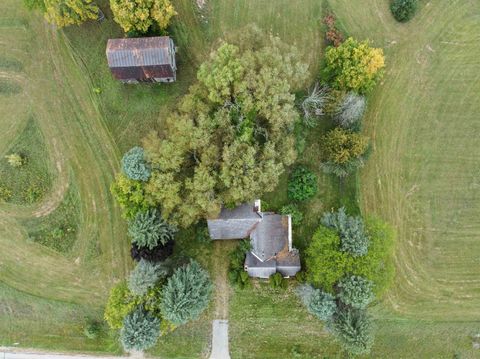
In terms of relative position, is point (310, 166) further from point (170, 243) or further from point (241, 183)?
point (170, 243)

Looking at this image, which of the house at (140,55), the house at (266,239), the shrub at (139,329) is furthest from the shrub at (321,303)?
the house at (140,55)

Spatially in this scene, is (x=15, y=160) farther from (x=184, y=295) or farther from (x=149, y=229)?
(x=184, y=295)

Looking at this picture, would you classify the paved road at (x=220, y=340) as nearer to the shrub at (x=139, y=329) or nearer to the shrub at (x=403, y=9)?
the shrub at (x=139, y=329)

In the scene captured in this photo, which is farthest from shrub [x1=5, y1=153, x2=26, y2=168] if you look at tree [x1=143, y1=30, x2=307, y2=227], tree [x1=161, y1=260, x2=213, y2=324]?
tree [x1=161, y1=260, x2=213, y2=324]

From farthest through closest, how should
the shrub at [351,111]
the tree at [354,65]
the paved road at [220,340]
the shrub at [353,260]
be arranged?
the paved road at [220,340] < the shrub at [351,111] < the tree at [354,65] < the shrub at [353,260]

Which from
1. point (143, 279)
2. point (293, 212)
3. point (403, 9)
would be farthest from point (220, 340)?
point (403, 9)

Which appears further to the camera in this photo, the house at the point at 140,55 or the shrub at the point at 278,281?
the shrub at the point at 278,281
